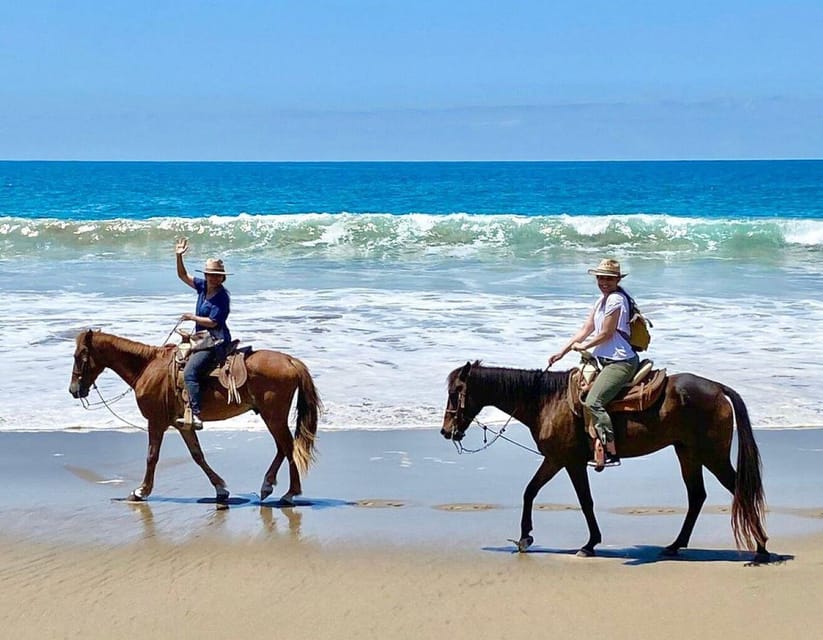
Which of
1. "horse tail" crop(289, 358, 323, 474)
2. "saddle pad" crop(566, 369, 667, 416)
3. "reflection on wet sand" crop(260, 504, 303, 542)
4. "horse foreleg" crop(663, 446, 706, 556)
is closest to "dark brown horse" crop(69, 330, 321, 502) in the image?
"horse tail" crop(289, 358, 323, 474)

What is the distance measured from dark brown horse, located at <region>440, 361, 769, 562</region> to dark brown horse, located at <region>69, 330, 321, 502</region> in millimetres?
1681

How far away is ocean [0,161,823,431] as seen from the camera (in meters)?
12.6

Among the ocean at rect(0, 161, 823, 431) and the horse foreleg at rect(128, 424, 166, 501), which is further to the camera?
the ocean at rect(0, 161, 823, 431)

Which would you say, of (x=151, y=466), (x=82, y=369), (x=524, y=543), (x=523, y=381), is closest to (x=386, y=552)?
(x=524, y=543)

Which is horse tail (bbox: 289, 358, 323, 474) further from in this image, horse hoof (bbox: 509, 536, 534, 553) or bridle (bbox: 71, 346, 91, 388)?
horse hoof (bbox: 509, 536, 534, 553)

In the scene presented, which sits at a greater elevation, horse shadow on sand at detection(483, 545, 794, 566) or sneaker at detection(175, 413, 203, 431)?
sneaker at detection(175, 413, 203, 431)

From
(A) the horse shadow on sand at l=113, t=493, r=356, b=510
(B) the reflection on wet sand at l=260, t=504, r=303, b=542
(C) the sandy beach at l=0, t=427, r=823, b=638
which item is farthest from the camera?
(A) the horse shadow on sand at l=113, t=493, r=356, b=510

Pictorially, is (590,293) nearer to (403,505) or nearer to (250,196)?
(403,505)

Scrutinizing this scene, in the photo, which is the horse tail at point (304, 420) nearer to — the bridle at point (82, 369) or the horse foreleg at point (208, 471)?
the horse foreleg at point (208, 471)

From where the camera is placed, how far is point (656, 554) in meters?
7.20

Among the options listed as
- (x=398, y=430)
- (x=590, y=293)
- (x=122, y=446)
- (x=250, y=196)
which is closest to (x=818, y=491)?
(x=398, y=430)

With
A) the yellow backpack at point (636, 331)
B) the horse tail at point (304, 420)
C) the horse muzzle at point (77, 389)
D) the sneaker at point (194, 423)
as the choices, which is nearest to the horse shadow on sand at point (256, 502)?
the horse tail at point (304, 420)

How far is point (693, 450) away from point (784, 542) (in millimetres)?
849

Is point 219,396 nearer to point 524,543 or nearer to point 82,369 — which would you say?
point 82,369
